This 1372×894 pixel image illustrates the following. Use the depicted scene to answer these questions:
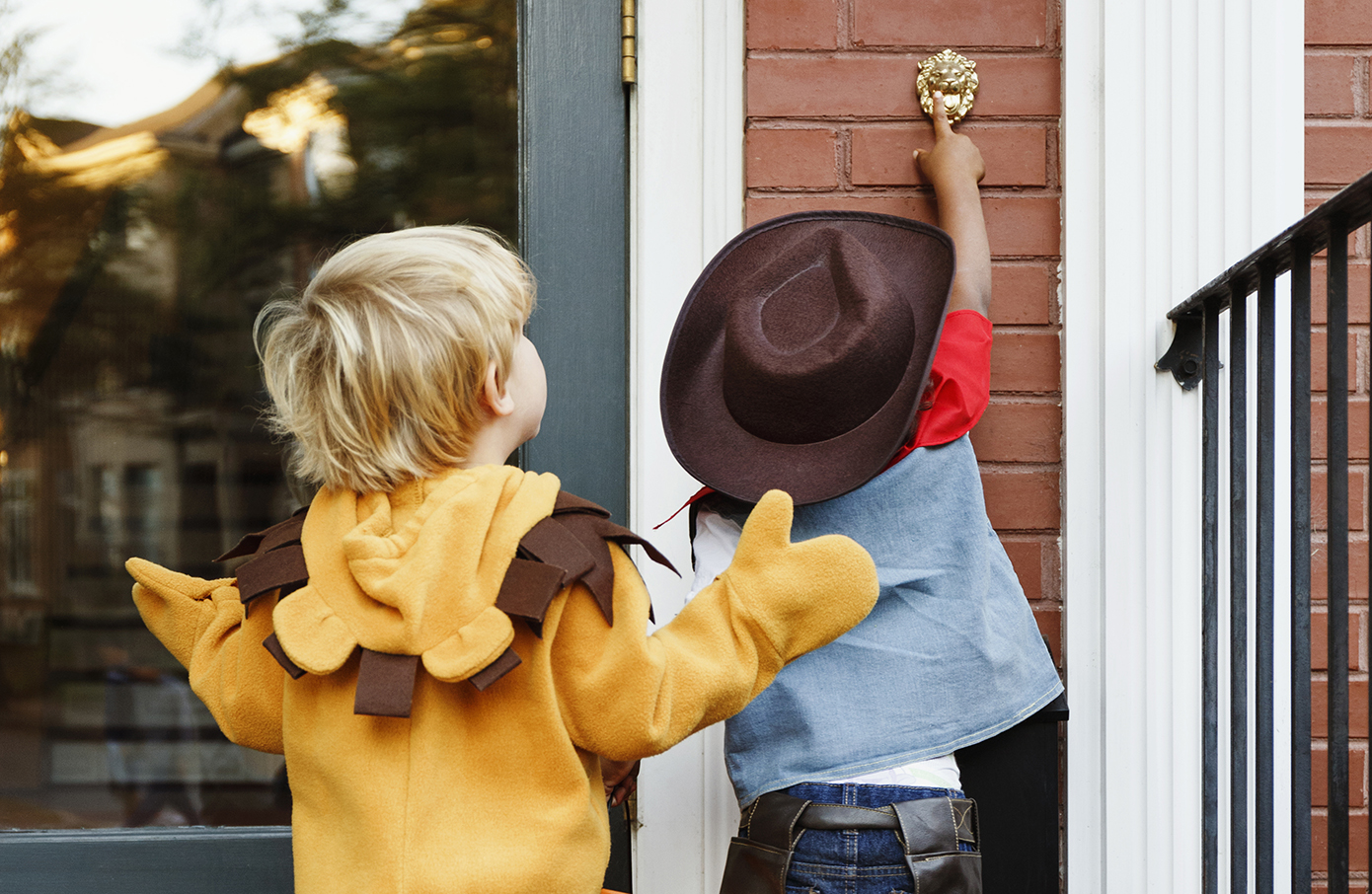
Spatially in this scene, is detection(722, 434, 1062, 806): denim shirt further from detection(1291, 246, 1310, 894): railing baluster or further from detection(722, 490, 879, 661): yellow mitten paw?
detection(1291, 246, 1310, 894): railing baluster

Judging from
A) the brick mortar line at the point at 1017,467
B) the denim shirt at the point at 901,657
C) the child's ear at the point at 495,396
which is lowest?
the denim shirt at the point at 901,657

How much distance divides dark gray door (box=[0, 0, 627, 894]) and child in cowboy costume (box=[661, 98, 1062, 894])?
2.69ft

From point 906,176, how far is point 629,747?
45.4 inches

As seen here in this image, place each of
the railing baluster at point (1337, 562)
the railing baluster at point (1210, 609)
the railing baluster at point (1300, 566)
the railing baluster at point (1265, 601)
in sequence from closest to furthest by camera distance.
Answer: the railing baluster at point (1337, 562)
the railing baluster at point (1300, 566)
the railing baluster at point (1265, 601)
the railing baluster at point (1210, 609)

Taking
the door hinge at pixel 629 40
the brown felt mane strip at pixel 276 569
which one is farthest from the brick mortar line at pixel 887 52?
the brown felt mane strip at pixel 276 569

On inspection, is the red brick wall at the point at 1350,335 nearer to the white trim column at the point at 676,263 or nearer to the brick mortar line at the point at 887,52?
the brick mortar line at the point at 887,52

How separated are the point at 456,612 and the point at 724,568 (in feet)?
1.68

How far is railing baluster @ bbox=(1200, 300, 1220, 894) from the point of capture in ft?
5.16

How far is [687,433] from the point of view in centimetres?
148

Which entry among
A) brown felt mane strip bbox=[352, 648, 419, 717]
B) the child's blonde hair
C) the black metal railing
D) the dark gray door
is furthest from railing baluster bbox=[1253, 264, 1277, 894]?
the dark gray door

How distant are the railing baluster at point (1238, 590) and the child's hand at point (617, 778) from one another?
871 millimetres

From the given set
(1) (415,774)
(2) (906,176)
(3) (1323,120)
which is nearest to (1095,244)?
(2) (906,176)

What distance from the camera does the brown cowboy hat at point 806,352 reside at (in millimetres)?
1367

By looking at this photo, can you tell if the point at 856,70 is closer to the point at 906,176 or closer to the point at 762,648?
the point at 906,176
